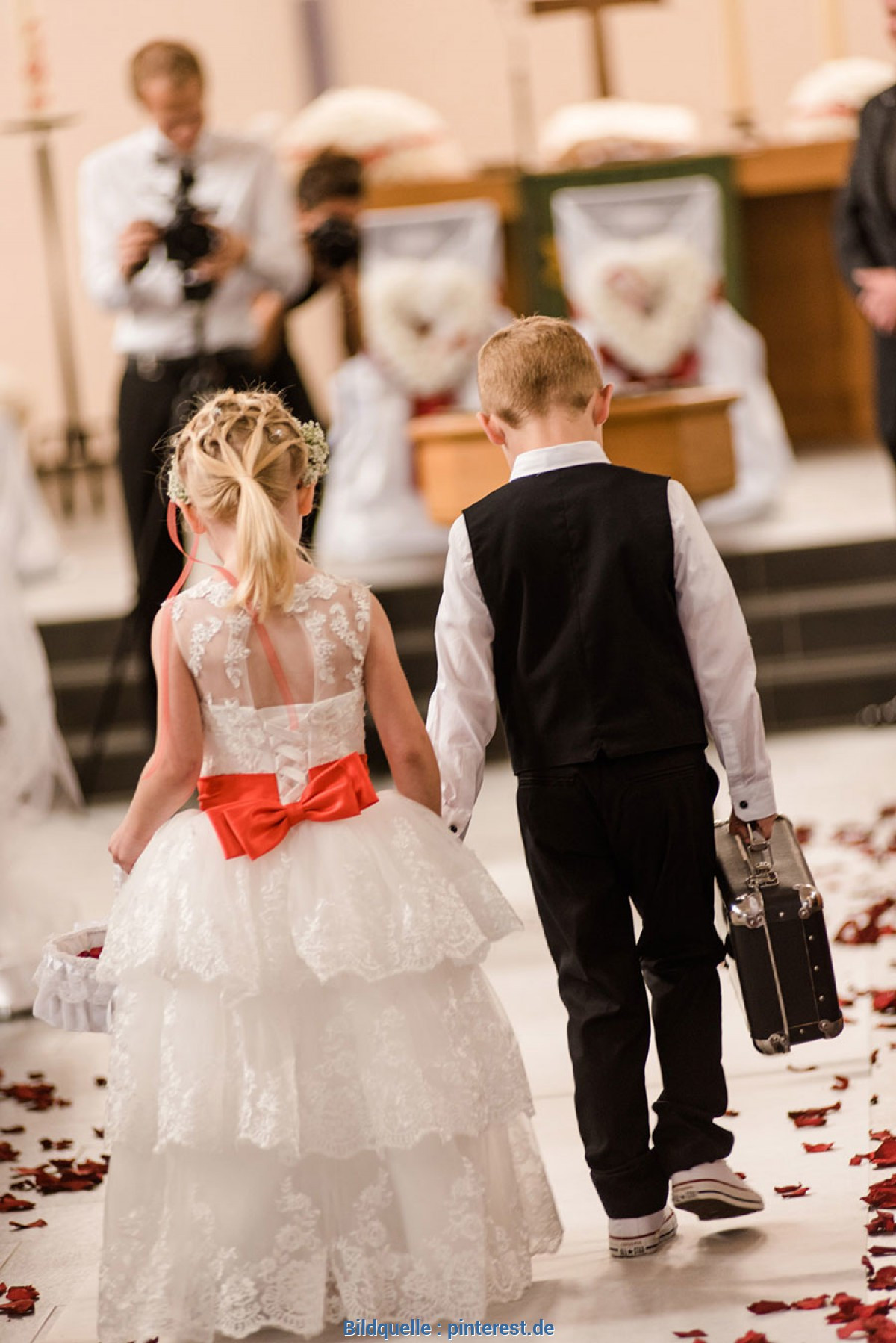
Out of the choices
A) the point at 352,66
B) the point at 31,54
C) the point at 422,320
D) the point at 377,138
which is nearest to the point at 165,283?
the point at 422,320

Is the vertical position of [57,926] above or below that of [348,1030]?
below

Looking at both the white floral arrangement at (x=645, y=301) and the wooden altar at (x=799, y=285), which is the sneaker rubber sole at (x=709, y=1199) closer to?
the white floral arrangement at (x=645, y=301)

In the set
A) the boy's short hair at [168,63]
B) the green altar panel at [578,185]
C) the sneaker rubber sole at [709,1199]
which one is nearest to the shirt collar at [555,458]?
the sneaker rubber sole at [709,1199]

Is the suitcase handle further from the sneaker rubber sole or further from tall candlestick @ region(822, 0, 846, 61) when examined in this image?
tall candlestick @ region(822, 0, 846, 61)

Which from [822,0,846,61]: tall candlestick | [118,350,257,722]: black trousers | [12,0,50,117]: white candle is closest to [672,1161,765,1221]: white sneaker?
[118,350,257,722]: black trousers

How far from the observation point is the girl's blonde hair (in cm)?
237

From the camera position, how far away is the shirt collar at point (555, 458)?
8.31 ft

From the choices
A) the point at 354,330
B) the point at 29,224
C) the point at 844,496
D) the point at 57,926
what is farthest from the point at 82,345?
the point at 57,926

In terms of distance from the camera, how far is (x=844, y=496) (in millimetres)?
7504

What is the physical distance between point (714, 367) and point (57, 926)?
4823 mm

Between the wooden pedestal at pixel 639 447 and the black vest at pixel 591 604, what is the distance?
11.5 feet

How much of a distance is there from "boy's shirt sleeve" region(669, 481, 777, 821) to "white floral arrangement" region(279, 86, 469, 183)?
22.6ft

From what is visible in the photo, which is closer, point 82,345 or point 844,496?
point 844,496

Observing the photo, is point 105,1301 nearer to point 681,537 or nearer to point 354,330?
point 681,537
